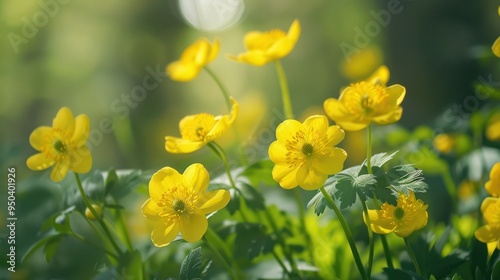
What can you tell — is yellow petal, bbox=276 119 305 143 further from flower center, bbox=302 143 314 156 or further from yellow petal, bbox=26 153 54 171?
yellow petal, bbox=26 153 54 171

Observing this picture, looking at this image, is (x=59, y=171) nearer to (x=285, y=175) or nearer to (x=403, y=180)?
(x=285, y=175)

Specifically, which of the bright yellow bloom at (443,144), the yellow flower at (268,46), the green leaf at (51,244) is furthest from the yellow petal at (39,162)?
the bright yellow bloom at (443,144)

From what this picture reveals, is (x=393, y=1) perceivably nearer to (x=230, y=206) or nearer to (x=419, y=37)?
(x=419, y=37)

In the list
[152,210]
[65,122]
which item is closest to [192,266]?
[152,210]

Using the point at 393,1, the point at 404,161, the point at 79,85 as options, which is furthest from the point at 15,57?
the point at 404,161

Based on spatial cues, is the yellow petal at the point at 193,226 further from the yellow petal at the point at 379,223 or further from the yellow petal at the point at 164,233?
the yellow petal at the point at 379,223

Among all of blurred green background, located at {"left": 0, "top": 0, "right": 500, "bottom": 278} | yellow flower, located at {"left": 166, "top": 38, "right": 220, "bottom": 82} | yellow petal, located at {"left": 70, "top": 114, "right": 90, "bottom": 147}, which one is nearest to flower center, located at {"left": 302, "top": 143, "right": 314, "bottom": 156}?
yellow petal, located at {"left": 70, "top": 114, "right": 90, "bottom": 147}
